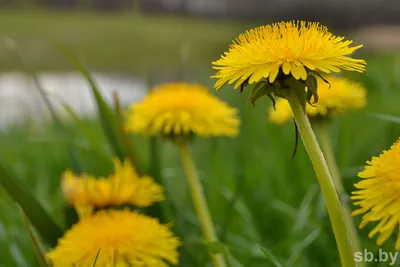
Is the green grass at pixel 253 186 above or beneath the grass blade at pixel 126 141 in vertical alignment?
beneath

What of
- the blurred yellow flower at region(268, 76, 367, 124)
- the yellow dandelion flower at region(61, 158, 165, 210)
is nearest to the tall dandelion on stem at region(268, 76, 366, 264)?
the blurred yellow flower at region(268, 76, 367, 124)

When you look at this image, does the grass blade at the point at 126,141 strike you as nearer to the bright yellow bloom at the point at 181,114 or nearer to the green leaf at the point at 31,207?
the bright yellow bloom at the point at 181,114

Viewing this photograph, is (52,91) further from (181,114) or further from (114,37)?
(114,37)

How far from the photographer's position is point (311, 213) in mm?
622

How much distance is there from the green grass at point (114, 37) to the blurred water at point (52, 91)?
1.58 feet

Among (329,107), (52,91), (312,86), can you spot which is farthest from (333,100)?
(52,91)

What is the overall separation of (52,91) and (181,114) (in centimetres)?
220

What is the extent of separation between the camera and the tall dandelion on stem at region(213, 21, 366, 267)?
0.28 m

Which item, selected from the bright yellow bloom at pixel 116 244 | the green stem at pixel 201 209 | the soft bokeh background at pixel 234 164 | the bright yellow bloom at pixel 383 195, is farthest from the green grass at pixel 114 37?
the bright yellow bloom at pixel 383 195

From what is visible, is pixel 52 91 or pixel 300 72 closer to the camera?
pixel 300 72

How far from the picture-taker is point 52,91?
261cm

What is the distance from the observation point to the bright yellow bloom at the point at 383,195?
25cm

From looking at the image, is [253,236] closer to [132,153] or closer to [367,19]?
[132,153]

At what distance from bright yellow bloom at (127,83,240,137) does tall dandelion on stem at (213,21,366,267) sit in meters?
0.21
